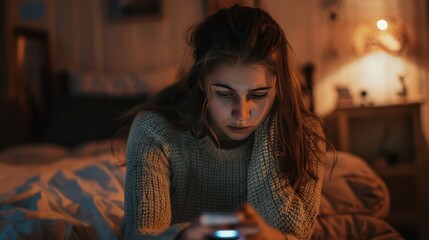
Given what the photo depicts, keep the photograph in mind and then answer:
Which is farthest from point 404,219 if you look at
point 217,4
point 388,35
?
point 217,4

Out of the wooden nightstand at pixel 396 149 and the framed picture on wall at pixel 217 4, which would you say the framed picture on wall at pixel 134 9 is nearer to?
the framed picture on wall at pixel 217 4

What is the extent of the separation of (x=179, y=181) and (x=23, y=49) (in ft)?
8.26

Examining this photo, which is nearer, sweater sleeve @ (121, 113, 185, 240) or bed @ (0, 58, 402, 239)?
sweater sleeve @ (121, 113, 185, 240)

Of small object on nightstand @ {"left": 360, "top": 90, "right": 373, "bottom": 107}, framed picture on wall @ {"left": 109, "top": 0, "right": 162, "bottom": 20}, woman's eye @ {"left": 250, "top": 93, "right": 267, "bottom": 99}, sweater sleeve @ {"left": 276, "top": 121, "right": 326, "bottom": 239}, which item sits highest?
framed picture on wall @ {"left": 109, "top": 0, "right": 162, "bottom": 20}

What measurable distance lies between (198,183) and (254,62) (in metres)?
0.32

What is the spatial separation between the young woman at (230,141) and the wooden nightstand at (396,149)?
1.64m

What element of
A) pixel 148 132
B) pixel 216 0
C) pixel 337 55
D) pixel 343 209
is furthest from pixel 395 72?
pixel 148 132

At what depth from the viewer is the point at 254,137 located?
3.92 ft

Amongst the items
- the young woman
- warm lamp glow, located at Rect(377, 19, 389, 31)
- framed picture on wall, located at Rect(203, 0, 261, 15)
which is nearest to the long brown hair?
the young woman

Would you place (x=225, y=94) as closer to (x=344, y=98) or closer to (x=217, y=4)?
(x=344, y=98)

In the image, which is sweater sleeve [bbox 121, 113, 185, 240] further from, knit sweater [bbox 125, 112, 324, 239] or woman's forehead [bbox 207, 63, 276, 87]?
woman's forehead [bbox 207, 63, 276, 87]

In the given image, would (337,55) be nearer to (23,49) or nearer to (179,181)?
(23,49)

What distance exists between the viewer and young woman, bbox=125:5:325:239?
1041 millimetres

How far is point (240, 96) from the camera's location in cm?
104
